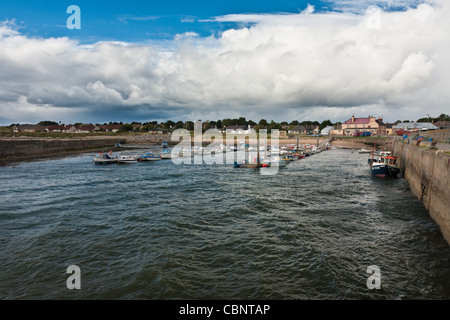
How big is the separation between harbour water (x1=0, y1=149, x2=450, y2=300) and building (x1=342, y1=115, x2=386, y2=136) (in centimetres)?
11893

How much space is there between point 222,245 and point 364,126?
140 metres

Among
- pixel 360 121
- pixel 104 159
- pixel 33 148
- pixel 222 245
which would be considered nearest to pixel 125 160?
pixel 104 159

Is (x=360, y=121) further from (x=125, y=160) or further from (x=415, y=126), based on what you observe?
(x=125, y=160)

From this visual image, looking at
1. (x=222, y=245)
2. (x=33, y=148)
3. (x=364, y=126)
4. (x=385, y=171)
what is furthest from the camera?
(x=364, y=126)

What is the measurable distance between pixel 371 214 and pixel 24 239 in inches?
895

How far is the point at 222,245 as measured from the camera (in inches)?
546

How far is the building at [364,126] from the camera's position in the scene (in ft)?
426

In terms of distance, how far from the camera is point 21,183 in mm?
31297

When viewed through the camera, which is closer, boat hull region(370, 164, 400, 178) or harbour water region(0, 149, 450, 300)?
harbour water region(0, 149, 450, 300)

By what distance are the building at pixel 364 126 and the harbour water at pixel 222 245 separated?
390 ft

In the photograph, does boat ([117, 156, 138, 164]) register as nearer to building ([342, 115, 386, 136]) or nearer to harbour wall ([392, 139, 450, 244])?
harbour wall ([392, 139, 450, 244])

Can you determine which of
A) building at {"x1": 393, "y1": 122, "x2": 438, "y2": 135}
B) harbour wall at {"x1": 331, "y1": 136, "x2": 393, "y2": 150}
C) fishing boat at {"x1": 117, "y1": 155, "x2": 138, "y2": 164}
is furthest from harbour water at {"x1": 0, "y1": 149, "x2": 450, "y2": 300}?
building at {"x1": 393, "y1": 122, "x2": 438, "y2": 135}

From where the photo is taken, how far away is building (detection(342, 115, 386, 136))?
129875mm
